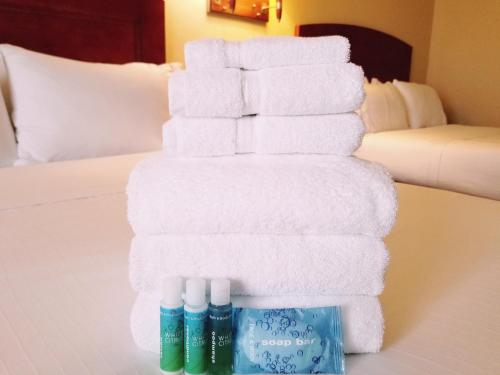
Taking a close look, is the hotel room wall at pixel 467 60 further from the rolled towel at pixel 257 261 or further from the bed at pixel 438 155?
the rolled towel at pixel 257 261

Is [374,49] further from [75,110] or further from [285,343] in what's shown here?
[285,343]

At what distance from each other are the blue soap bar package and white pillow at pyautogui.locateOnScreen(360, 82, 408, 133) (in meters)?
2.28

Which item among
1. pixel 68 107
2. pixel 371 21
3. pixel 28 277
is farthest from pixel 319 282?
pixel 371 21

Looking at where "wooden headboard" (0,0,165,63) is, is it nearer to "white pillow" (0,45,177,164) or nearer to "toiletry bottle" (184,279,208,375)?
"white pillow" (0,45,177,164)

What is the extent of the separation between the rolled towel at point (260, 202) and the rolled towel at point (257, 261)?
1 cm

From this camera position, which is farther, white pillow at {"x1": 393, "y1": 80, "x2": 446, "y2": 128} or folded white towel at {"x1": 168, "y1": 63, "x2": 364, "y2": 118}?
white pillow at {"x1": 393, "y1": 80, "x2": 446, "y2": 128}

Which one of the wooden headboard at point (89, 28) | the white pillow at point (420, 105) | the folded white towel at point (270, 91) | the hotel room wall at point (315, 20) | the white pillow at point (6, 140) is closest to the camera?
the folded white towel at point (270, 91)

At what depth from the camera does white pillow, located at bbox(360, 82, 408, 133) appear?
105 inches

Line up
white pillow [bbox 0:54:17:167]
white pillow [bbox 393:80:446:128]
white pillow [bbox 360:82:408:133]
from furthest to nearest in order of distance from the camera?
white pillow [bbox 393:80:446:128] < white pillow [bbox 360:82:408:133] < white pillow [bbox 0:54:17:167]

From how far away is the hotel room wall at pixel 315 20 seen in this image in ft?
7.60

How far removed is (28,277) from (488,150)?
2.08 meters

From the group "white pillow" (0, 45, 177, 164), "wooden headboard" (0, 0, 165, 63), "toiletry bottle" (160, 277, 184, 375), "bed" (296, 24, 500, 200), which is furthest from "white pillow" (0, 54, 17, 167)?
"bed" (296, 24, 500, 200)

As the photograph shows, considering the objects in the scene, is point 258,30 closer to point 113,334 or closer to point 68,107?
point 68,107

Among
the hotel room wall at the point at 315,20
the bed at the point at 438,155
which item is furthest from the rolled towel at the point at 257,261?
the hotel room wall at the point at 315,20
